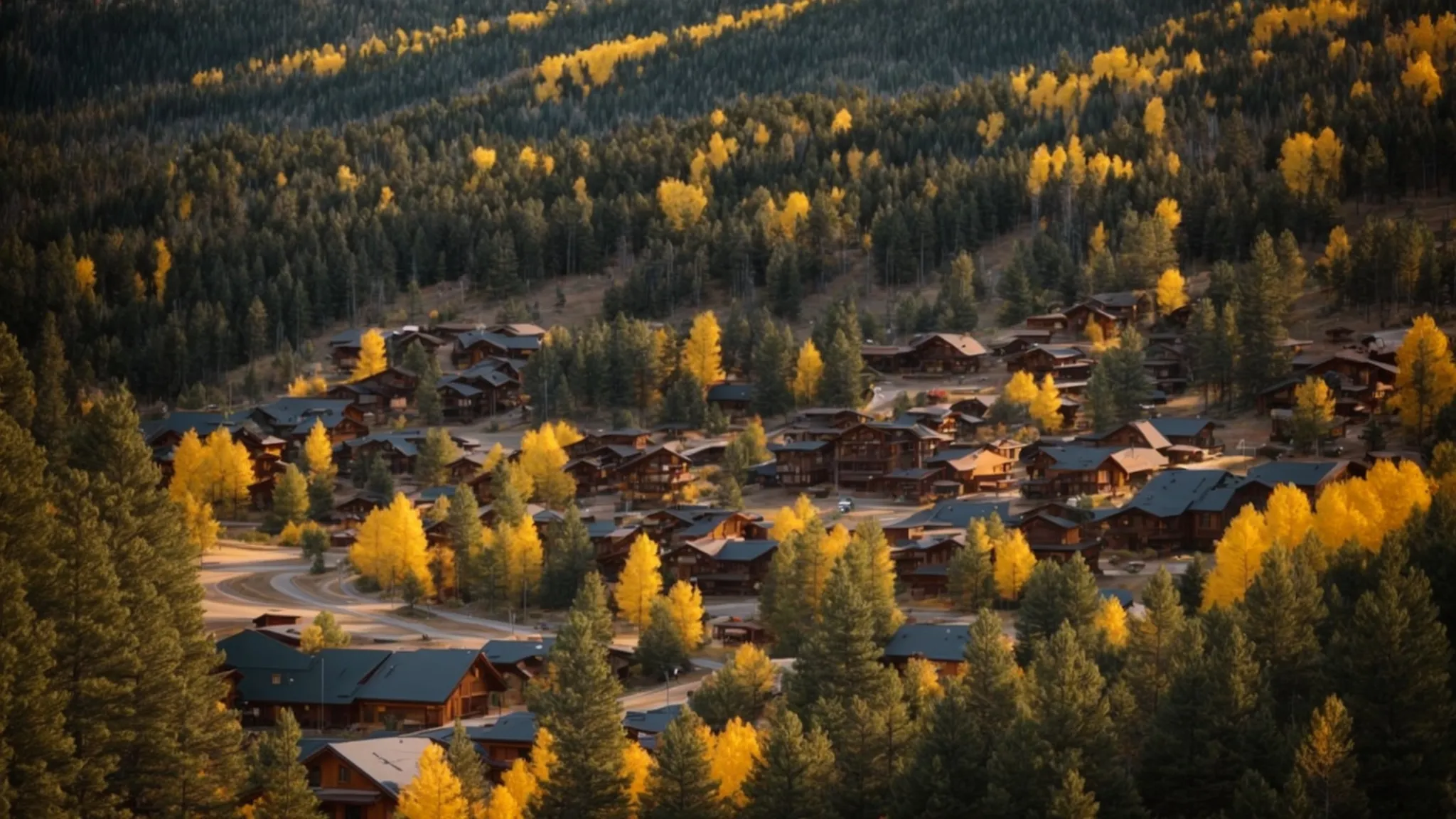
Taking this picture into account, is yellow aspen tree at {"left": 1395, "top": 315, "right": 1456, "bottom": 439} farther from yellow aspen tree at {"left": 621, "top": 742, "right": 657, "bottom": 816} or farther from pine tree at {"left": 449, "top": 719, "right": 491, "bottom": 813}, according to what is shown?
pine tree at {"left": 449, "top": 719, "right": 491, "bottom": 813}

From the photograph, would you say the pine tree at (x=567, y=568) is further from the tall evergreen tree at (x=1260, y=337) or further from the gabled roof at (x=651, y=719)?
the tall evergreen tree at (x=1260, y=337)

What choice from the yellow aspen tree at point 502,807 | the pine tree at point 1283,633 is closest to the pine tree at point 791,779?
the yellow aspen tree at point 502,807

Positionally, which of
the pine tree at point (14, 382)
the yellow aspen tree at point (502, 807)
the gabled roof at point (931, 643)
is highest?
the pine tree at point (14, 382)

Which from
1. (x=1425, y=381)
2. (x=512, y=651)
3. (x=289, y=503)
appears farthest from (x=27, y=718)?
(x=1425, y=381)

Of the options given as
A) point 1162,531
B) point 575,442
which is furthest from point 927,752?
point 575,442

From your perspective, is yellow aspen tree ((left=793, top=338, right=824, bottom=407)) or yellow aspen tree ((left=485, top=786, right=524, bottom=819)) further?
yellow aspen tree ((left=793, top=338, right=824, bottom=407))

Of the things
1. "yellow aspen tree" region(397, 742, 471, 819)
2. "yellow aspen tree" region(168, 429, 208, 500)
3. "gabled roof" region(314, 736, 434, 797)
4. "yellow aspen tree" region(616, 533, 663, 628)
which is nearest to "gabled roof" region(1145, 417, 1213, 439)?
"yellow aspen tree" region(616, 533, 663, 628)

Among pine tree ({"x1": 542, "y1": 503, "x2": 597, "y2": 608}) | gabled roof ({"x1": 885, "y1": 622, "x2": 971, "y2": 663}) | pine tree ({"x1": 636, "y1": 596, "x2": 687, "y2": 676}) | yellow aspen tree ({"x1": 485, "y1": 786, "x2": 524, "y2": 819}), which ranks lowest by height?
pine tree ({"x1": 542, "y1": 503, "x2": 597, "y2": 608})
